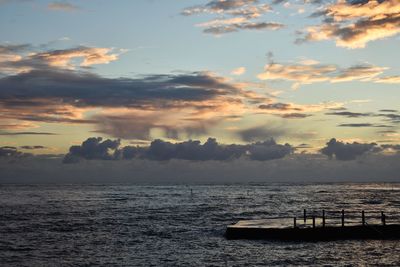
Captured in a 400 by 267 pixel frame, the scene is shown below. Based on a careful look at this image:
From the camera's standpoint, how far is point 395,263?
3859 cm

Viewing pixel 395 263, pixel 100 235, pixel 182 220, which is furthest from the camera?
pixel 182 220

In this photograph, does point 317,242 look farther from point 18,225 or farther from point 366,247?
point 18,225

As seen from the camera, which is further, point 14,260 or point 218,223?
point 218,223

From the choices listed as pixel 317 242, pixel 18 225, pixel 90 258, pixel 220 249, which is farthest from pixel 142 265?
pixel 18 225

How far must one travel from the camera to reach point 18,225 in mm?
68188

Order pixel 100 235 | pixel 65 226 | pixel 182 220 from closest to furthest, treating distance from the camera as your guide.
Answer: pixel 100 235
pixel 65 226
pixel 182 220

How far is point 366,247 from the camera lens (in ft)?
149

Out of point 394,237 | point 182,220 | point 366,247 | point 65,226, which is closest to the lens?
point 366,247

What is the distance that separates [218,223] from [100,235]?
18142 mm

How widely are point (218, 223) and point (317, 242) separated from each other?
22830mm

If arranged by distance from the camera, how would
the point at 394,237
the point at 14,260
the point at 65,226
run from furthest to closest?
the point at 65,226, the point at 394,237, the point at 14,260

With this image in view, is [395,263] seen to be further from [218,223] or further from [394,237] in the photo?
[218,223]

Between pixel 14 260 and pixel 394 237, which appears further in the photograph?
pixel 394 237

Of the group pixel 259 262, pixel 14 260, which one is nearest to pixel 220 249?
pixel 259 262
